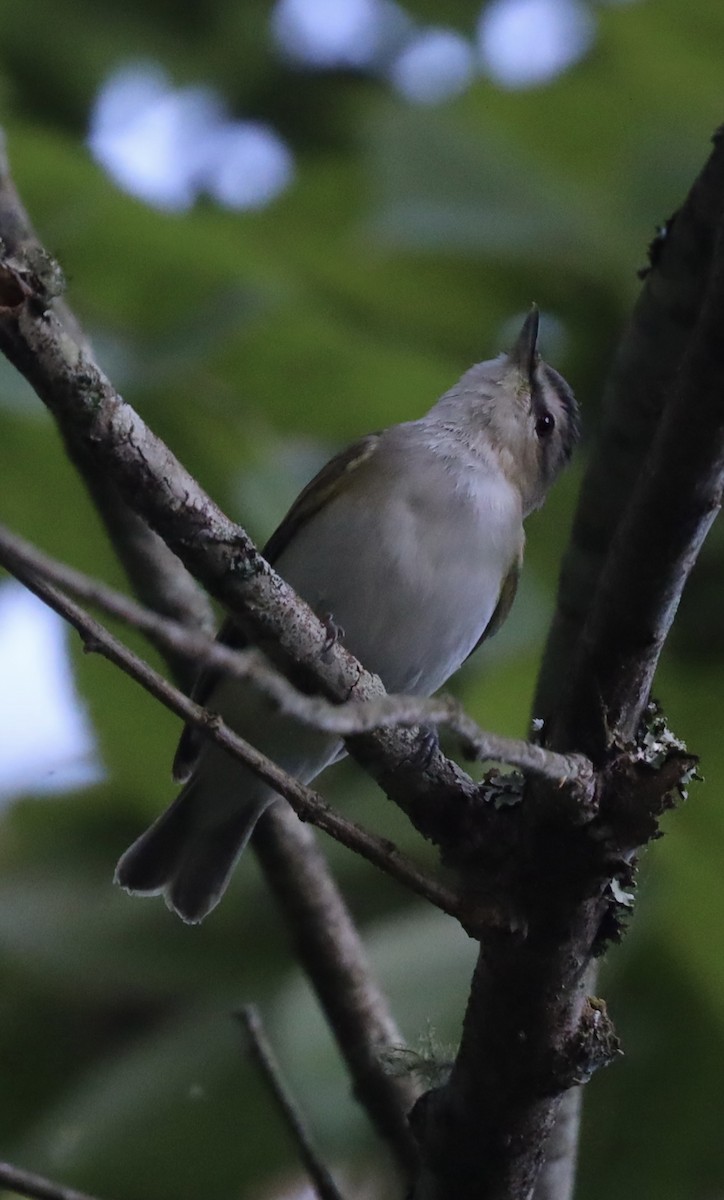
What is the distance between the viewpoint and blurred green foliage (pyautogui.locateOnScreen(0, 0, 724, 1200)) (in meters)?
3.21

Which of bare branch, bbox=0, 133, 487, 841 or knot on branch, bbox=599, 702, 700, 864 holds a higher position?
bare branch, bbox=0, 133, 487, 841

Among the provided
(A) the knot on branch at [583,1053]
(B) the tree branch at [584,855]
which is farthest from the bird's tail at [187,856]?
(A) the knot on branch at [583,1053]

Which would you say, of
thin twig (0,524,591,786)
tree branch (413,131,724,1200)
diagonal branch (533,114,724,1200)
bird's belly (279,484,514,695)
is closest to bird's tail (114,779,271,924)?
bird's belly (279,484,514,695)

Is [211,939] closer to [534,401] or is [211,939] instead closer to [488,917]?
[534,401]

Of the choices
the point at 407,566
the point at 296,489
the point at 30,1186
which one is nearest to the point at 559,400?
the point at 296,489

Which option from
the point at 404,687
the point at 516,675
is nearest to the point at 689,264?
the point at 516,675

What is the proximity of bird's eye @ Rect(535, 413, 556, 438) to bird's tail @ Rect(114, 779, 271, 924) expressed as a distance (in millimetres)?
1243

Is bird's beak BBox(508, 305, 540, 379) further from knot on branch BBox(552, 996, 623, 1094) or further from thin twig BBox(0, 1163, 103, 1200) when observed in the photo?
thin twig BBox(0, 1163, 103, 1200)

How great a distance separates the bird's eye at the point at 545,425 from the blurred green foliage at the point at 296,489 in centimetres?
14

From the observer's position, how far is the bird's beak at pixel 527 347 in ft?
12.7

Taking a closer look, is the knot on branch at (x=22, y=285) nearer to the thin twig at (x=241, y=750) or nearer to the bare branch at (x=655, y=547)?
the thin twig at (x=241, y=750)

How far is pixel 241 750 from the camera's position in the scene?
1859 millimetres

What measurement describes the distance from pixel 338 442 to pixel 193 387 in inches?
16.9

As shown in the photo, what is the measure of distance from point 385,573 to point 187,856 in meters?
0.85
